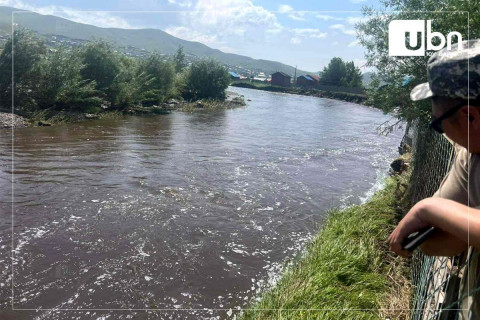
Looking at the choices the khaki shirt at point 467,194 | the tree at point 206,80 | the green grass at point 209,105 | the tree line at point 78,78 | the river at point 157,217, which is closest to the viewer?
the khaki shirt at point 467,194

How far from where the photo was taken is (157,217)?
7301mm

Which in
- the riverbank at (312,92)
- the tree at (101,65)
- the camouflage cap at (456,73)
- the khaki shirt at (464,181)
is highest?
the riverbank at (312,92)

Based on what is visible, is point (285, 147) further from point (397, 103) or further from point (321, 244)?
point (321, 244)

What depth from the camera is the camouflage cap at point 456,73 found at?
4.20 ft

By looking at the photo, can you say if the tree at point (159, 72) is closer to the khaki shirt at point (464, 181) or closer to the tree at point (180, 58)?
the tree at point (180, 58)

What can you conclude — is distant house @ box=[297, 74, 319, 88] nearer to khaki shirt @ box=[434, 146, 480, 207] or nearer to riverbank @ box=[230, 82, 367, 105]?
riverbank @ box=[230, 82, 367, 105]

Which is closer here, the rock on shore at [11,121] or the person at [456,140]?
the person at [456,140]

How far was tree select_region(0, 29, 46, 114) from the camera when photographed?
18.8m

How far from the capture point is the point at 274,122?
25.0m

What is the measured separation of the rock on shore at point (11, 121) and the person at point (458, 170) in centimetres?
1815

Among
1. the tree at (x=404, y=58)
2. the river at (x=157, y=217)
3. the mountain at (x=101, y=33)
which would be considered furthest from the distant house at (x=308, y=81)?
the tree at (x=404, y=58)

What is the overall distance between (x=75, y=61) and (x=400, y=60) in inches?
740

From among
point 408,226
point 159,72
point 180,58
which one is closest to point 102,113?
point 159,72

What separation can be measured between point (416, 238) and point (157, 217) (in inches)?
250
